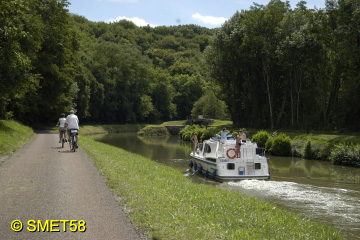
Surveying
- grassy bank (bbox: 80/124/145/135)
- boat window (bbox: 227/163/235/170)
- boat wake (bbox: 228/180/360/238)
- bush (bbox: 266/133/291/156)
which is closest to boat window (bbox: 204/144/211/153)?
boat window (bbox: 227/163/235/170)

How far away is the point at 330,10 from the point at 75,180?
115 feet

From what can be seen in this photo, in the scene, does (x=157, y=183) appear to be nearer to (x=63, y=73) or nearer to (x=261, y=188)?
(x=261, y=188)

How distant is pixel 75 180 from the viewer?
1051cm

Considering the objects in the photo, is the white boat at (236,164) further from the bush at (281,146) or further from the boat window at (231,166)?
the bush at (281,146)

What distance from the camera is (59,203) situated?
309 inches

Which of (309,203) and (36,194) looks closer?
(36,194)

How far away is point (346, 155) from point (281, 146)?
299 inches

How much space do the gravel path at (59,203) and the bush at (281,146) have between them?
2456 cm

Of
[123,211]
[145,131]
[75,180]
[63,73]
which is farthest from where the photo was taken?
[145,131]

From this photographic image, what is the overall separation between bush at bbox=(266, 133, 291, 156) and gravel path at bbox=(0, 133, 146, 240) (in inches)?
967

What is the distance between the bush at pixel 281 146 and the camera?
110ft

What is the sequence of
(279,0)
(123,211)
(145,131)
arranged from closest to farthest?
(123,211)
(279,0)
(145,131)

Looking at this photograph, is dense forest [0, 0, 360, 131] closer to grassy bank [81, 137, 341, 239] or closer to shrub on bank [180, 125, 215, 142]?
shrub on bank [180, 125, 215, 142]

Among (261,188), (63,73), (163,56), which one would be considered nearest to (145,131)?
(63,73)
